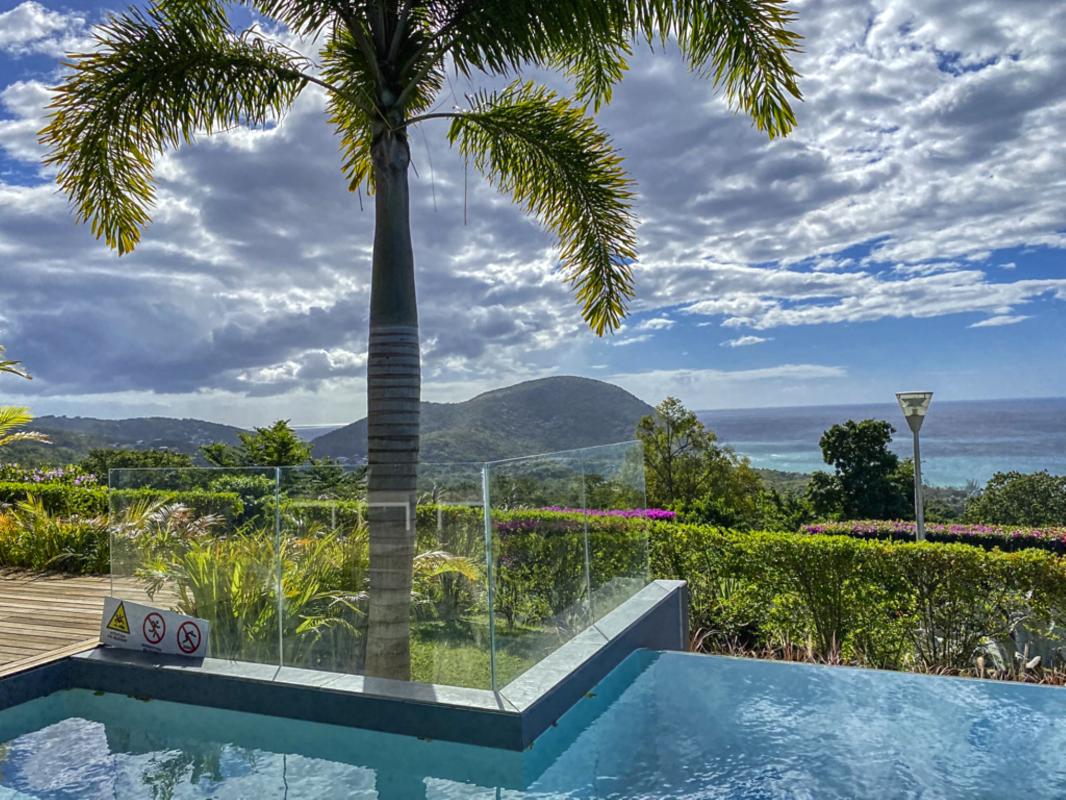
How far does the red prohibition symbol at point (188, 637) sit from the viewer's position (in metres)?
5.24

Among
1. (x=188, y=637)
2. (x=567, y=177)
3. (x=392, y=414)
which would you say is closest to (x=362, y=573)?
(x=392, y=414)

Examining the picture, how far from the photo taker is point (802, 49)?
5652 mm

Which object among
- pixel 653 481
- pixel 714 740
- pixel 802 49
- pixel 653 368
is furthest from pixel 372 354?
pixel 653 368

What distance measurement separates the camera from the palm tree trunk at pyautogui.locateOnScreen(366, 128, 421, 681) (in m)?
4.75

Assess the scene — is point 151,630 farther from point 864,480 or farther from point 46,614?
point 864,480

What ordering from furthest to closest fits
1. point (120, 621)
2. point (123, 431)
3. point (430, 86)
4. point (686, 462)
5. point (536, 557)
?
point (123, 431), point (686, 462), point (430, 86), point (120, 621), point (536, 557)

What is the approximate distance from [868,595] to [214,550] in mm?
5214

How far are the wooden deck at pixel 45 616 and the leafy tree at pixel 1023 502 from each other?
147 feet

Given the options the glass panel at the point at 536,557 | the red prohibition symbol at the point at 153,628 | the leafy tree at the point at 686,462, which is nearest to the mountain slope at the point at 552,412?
the leafy tree at the point at 686,462

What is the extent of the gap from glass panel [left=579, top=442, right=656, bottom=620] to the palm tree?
4.47ft

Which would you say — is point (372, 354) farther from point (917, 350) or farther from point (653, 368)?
point (917, 350)

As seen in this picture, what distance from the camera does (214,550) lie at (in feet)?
17.3

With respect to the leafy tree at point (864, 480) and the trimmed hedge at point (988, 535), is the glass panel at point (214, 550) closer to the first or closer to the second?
the trimmed hedge at point (988, 535)

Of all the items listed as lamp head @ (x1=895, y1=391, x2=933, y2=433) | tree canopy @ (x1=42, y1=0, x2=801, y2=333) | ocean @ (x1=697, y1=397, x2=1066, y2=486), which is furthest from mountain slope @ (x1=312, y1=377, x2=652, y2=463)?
tree canopy @ (x1=42, y1=0, x2=801, y2=333)
